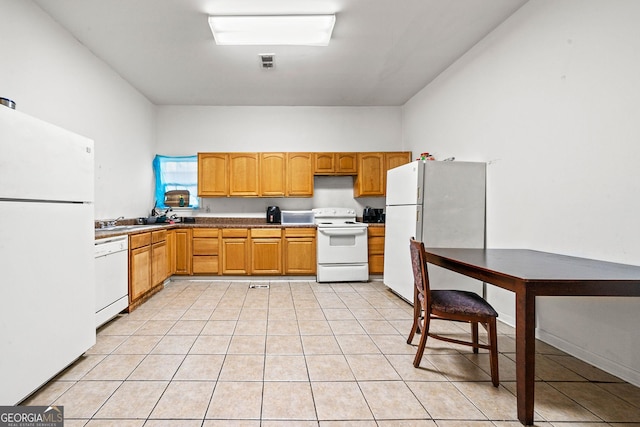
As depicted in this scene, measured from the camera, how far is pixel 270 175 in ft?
15.7

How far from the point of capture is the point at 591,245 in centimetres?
205

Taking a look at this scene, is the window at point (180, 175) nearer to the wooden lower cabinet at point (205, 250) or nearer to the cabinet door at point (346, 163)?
the wooden lower cabinet at point (205, 250)

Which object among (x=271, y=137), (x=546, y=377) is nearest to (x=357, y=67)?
(x=271, y=137)

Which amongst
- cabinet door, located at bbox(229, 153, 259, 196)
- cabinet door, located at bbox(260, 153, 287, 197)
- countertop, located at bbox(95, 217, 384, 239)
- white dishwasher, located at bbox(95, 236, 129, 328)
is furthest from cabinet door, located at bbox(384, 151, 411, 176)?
white dishwasher, located at bbox(95, 236, 129, 328)

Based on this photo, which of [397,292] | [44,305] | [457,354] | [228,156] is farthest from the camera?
[228,156]

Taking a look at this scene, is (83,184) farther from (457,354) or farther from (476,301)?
(457,354)

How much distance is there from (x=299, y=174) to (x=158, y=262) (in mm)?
2398

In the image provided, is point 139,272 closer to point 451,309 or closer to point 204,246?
point 204,246

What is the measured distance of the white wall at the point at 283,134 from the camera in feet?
16.5

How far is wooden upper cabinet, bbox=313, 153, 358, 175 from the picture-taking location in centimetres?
489

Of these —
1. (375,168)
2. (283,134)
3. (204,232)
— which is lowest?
(204,232)

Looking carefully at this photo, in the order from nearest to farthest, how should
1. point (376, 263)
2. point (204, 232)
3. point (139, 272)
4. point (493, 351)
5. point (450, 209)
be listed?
point (493, 351), point (450, 209), point (139, 272), point (204, 232), point (376, 263)

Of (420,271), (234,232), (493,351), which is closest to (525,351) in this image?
(493,351)

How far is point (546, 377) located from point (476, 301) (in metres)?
0.65
